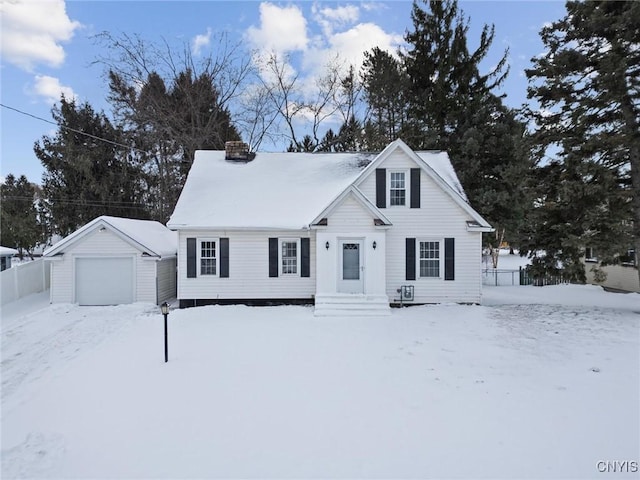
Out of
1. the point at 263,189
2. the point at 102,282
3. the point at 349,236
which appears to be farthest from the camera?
the point at 263,189

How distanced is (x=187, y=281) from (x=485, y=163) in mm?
17768

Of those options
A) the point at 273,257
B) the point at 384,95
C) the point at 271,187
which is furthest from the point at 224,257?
the point at 384,95

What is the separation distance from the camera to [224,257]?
12.6 m

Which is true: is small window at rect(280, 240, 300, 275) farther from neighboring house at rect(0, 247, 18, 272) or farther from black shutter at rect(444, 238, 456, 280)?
neighboring house at rect(0, 247, 18, 272)

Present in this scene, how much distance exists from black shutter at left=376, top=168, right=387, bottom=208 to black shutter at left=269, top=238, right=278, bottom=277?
4.03 metres

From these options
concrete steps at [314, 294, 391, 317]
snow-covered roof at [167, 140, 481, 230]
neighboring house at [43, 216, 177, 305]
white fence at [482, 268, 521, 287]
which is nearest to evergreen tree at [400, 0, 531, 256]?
white fence at [482, 268, 521, 287]

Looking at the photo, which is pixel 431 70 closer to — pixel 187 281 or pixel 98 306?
pixel 187 281

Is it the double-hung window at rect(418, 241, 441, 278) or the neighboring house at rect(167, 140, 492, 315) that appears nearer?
the neighboring house at rect(167, 140, 492, 315)

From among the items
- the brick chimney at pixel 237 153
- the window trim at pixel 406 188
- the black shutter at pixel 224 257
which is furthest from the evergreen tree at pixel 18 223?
the window trim at pixel 406 188

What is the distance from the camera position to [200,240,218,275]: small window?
501 inches

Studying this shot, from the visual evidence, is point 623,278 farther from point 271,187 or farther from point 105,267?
point 105,267

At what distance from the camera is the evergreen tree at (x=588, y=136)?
1066 cm

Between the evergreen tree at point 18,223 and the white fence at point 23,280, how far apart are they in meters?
11.0

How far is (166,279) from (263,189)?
538 cm
